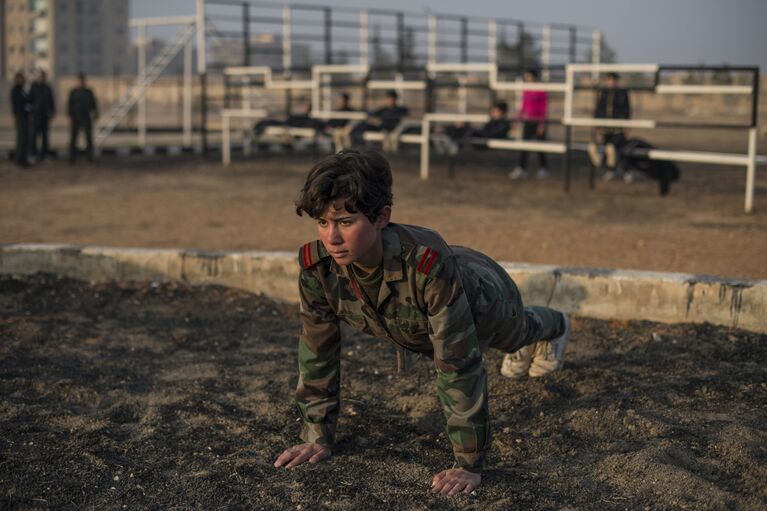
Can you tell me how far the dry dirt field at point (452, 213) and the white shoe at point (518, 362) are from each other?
2408 mm

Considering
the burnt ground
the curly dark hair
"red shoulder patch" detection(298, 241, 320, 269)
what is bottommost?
the burnt ground

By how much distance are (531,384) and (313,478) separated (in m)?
1.24

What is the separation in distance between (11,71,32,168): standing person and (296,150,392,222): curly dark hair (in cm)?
1324

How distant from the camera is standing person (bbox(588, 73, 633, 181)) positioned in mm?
11250

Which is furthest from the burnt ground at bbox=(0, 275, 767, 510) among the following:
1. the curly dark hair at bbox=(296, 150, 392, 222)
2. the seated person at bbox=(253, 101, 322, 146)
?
the seated person at bbox=(253, 101, 322, 146)

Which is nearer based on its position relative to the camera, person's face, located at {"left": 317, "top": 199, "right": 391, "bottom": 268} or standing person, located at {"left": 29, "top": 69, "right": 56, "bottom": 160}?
A: person's face, located at {"left": 317, "top": 199, "right": 391, "bottom": 268}

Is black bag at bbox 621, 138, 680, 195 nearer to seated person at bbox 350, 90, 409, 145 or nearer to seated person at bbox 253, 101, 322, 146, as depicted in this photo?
seated person at bbox 350, 90, 409, 145

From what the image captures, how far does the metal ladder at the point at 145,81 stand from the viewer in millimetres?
17266

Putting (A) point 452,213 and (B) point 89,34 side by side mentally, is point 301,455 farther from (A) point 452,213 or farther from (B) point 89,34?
(B) point 89,34

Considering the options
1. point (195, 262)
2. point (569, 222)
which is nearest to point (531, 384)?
point (195, 262)

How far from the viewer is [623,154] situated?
11211mm

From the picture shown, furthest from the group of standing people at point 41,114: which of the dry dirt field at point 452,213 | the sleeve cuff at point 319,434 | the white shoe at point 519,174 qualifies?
the sleeve cuff at point 319,434

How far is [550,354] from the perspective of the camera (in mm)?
3854

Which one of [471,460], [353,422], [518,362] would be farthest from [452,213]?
[471,460]
